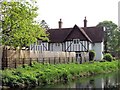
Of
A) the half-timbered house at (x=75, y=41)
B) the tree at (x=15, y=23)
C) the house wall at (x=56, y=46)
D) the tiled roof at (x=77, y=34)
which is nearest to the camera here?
the tree at (x=15, y=23)

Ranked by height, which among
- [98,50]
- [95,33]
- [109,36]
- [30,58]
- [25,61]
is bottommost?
[25,61]

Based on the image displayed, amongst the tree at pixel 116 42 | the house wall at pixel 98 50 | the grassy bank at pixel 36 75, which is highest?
the tree at pixel 116 42

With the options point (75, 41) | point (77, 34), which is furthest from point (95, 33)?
point (75, 41)

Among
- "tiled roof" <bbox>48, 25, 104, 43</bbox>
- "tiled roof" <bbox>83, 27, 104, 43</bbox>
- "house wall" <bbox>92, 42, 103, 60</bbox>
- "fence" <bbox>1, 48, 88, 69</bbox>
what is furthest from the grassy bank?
"tiled roof" <bbox>83, 27, 104, 43</bbox>

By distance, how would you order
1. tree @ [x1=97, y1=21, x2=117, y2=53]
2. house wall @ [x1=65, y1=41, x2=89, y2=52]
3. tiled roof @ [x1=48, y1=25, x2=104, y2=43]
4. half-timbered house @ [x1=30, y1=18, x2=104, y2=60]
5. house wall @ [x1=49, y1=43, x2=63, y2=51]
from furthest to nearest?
tree @ [x1=97, y1=21, x2=117, y2=53]
house wall @ [x1=49, y1=43, x2=63, y2=51]
tiled roof @ [x1=48, y1=25, x2=104, y2=43]
half-timbered house @ [x1=30, y1=18, x2=104, y2=60]
house wall @ [x1=65, y1=41, x2=89, y2=52]

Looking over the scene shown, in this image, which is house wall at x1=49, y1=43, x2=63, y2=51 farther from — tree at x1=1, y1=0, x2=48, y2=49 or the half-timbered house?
tree at x1=1, y1=0, x2=48, y2=49

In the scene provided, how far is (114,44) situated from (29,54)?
141 feet

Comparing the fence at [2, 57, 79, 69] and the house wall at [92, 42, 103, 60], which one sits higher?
the house wall at [92, 42, 103, 60]

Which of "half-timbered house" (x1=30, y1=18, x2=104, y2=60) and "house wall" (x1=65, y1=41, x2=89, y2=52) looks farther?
"half-timbered house" (x1=30, y1=18, x2=104, y2=60)

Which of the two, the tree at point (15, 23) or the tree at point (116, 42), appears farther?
the tree at point (116, 42)

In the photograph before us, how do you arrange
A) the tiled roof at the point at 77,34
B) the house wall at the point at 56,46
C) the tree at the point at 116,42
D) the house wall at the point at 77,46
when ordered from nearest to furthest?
the house wall at the point at 77,46
the tiled roof at the point at 77,34
the house wall at the point at 56,46
the tree at the point at 116,42

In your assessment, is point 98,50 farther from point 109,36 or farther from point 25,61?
point 25,61

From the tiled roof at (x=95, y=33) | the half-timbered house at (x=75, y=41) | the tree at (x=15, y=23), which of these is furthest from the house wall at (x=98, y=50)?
the tree at (x=15, y=23)

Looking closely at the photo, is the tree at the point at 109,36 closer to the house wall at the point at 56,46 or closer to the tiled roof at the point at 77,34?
the tiled roof at the point at 77,34
